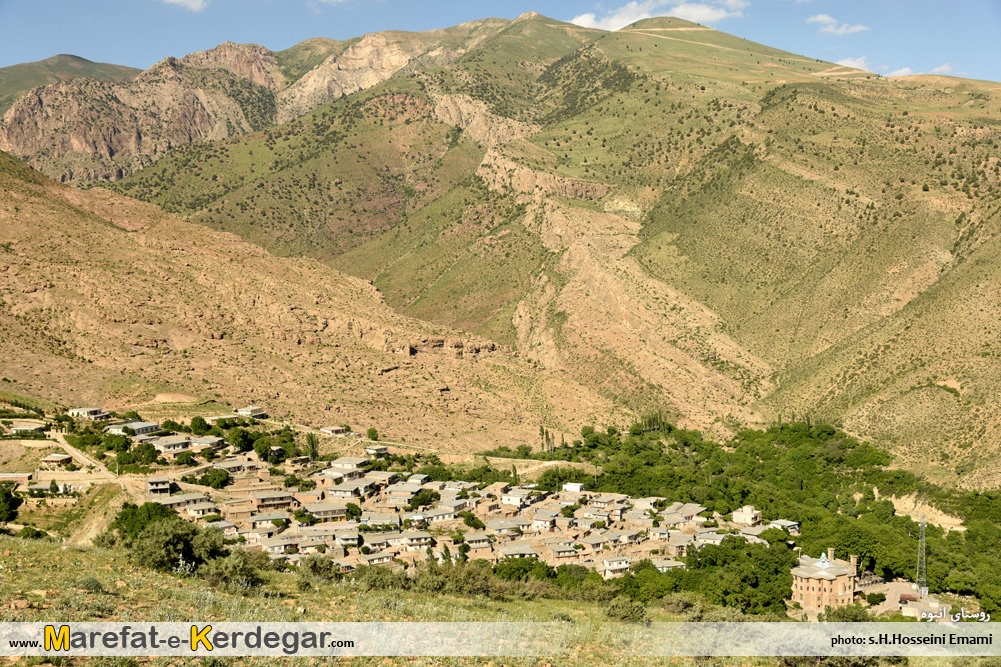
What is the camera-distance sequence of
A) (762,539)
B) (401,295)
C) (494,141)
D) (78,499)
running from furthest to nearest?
(494,141), (401,295), (762,539), (78,499)

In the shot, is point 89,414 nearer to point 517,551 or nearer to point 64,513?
point 64,513

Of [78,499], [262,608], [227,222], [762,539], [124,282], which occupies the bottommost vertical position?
[762,539]

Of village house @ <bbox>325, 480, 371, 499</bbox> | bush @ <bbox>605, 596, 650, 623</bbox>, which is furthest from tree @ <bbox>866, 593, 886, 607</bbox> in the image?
village house @ <bbox>325, 480, 371, 499</bbox>

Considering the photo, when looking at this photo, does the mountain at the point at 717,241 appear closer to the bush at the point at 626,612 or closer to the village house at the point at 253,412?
the village house at the point at 253,412

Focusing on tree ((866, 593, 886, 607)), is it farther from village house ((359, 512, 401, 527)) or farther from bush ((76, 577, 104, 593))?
bush ((76, 577, 104, 593))

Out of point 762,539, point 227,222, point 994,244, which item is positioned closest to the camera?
point 762,539

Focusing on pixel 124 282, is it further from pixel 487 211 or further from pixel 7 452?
pixel 487 211

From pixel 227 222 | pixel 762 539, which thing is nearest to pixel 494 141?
pixel 227 222
